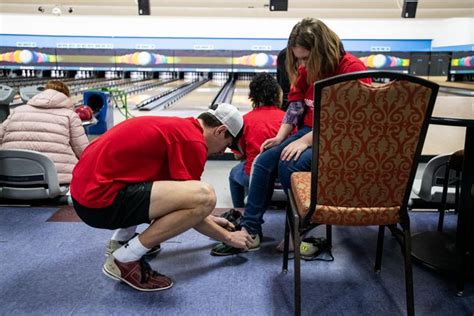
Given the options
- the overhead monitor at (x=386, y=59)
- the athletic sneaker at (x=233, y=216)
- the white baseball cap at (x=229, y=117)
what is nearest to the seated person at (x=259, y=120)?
the athletic sneaker at (x=233, y=216)

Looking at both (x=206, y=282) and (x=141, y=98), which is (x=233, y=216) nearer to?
(x=206, y=282)

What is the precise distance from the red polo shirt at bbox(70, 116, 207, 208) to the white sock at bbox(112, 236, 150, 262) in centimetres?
18

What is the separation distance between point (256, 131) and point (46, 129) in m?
1.11

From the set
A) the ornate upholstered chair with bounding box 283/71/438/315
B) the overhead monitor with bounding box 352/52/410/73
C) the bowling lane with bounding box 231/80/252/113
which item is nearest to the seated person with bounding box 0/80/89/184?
the ornate upholstered chair with bounding box 283/71/438/315

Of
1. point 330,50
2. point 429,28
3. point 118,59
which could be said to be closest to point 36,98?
point 330,50

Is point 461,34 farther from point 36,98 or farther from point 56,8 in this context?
point 36,98

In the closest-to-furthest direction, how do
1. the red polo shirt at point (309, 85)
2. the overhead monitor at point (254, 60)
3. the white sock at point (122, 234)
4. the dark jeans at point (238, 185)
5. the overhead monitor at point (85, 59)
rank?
1. the red polo shirt at point (309, 85)
2. the white sock at point (122, 234)
3. the dark jeans at point (238, 185)
4. the overhead monitor at point (254, 60)
5. the overhead monitor at point (85, 59)

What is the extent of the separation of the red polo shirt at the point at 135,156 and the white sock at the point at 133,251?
0.18 metres

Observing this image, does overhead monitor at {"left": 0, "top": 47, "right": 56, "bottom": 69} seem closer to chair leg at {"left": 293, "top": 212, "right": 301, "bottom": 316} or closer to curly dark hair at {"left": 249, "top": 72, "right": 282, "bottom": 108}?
curly dark hair at {"left": 249, "top": 72, "right": 282, "bottom": 108}

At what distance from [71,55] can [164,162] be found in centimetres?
946

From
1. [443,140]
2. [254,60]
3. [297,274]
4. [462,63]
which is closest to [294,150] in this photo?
[297,274]

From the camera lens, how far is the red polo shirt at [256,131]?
2156 millimetres

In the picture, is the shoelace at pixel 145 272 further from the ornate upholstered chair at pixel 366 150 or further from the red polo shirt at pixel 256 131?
the red polo shirt at pixel 256 131

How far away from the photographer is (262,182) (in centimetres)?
178
